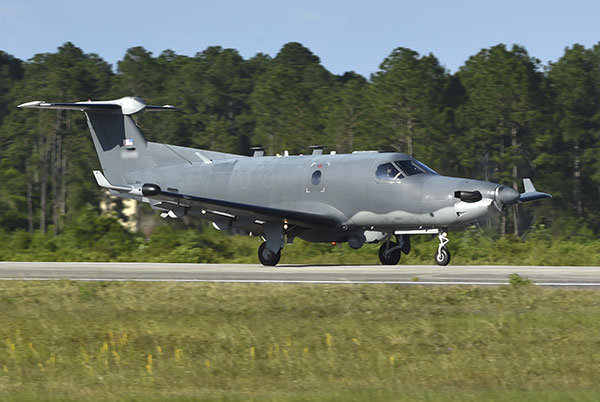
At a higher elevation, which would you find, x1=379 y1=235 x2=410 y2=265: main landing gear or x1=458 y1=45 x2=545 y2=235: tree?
x1=458 y1=45 x2=545 y2=235: tree

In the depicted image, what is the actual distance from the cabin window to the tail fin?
6799 millimetres

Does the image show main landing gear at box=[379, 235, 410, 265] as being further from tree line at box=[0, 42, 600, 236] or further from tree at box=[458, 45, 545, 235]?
tree at box=[458, 45, 545, 235]

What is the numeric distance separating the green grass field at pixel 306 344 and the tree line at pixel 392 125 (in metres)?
39.3

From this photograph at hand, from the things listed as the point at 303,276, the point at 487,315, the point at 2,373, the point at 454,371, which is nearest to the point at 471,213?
the point at 303,276

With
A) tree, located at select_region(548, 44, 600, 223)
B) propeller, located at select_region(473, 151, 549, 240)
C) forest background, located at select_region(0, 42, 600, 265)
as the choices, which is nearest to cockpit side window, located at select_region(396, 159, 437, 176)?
forest background, located at select_region(0, 42, 600, 265)

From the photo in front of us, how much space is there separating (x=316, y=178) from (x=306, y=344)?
14.1 meters

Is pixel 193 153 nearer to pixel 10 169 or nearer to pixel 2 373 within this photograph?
pixel 2 373

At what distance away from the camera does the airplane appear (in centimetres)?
2312

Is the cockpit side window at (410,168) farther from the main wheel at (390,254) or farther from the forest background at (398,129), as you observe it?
the forest background at (398,129)

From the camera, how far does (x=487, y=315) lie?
13.5 m

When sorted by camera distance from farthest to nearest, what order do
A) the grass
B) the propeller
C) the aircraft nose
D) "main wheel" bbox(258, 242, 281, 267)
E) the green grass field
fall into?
1. the propeller
2. the grass
3. "main wheel" bbox(258, 242, 281, 267)
4. the aircraft nose
5. the green grass field

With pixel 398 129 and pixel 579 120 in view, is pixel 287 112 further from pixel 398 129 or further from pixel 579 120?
pixel 579 120

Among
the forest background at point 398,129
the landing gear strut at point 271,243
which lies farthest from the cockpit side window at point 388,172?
the forest background at point 398,129

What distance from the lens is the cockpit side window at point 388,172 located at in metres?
24.0
